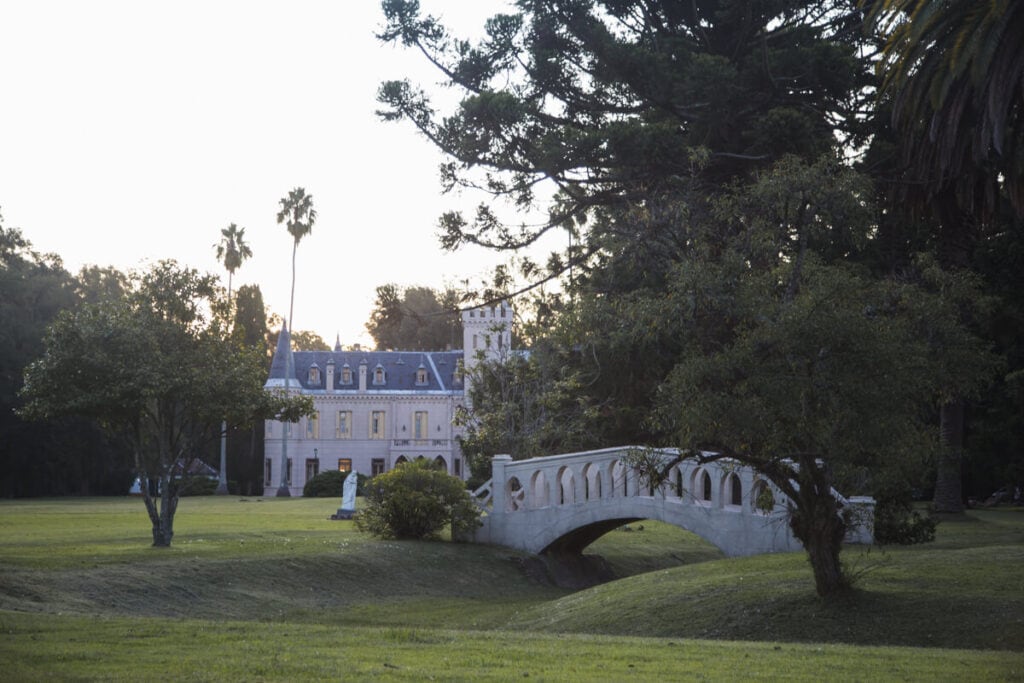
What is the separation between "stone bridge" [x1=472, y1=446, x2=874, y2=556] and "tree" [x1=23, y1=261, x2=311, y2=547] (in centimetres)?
589

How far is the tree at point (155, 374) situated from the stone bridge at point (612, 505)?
5887mm

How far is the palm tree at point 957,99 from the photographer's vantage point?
52.2 feet

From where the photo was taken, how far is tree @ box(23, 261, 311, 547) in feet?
80.0

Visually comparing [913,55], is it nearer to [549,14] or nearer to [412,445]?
[549,14]

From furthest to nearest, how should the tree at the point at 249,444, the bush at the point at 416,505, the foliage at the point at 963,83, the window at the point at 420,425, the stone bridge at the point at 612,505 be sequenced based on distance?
the window at the point at 420,425 < the tree at the point at 249,444 < the bush at the point at 416,505 < the stone bridge at the point at 612,505 < the foliage at the point at 963,83

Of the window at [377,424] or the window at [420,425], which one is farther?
the window at [420,425]

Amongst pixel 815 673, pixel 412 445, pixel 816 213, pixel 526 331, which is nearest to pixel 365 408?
pixel 412 445

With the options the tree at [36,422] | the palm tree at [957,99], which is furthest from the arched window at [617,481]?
the tree at [36,422]

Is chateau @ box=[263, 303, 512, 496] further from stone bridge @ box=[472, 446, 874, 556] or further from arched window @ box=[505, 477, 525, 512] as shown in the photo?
arched window @ box=[505, 477, 525, 512]

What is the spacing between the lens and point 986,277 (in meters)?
27.7

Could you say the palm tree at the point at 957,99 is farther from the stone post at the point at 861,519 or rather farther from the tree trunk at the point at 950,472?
the tree trunk at the point at 950,472

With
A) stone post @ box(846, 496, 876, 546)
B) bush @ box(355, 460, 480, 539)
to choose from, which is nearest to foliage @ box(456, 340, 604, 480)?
bush @ box(355, 460, 480, 539)

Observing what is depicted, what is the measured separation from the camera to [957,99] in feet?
59.5

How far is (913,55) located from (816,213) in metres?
2.81
